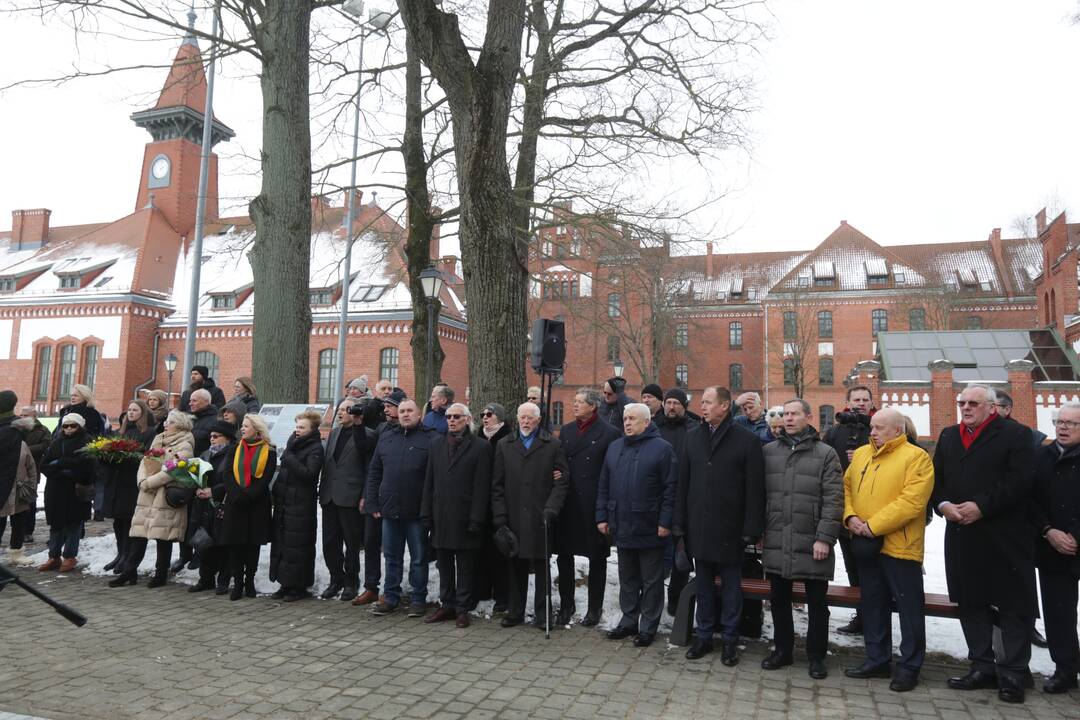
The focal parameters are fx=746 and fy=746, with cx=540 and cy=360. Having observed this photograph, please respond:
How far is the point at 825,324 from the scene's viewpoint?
47.2 metres

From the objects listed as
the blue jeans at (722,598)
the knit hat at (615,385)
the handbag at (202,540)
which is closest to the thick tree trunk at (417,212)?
the knit hat at (615,385)

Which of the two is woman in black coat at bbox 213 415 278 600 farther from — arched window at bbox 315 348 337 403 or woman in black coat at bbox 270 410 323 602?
arched window at bbox 315 348 337 403

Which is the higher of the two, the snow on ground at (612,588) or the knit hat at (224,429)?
the knit hat at (224,429)

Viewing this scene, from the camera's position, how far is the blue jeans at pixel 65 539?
343 inches

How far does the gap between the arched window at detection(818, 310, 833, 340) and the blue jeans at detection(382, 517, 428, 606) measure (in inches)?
1753

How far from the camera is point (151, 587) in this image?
7.88 m

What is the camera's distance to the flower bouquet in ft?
27.6

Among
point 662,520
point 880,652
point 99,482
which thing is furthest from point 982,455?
point 99,482

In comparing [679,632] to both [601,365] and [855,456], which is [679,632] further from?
[601,365]

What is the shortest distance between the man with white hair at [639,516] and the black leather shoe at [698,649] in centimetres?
41

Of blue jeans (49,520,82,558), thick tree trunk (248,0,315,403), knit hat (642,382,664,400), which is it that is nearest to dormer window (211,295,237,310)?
thick tree trunk (248,0,315,403)

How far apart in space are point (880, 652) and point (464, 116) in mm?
6384

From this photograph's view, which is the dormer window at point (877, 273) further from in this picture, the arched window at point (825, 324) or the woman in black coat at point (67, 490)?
the woman in black coat at point (67, 490)

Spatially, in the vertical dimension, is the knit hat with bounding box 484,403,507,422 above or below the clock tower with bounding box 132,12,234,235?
below
